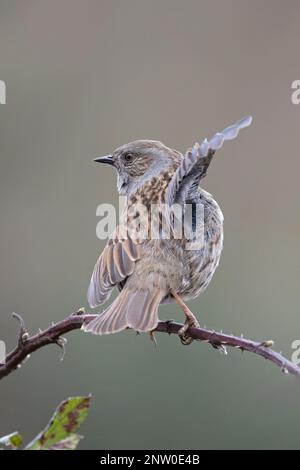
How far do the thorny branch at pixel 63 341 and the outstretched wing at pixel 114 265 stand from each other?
1101 mm

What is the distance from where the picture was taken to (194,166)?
3.71 m

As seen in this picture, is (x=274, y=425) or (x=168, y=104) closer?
(x=274, y=425)

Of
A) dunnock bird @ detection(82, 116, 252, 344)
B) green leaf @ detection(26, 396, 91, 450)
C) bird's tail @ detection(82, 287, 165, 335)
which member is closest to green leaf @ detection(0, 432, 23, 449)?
green leaf @ detection(26, 396, 91, 450)

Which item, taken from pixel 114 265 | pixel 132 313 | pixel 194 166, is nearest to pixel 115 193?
pixel 114 265

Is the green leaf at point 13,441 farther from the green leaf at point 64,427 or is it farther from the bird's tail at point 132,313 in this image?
the bird's tail at point 132,313

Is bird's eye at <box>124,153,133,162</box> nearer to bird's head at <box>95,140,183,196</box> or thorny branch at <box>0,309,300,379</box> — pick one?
bird's head at <box>95,140,183,196</box>

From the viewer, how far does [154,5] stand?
41.5 feet

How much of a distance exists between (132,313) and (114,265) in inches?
15.8

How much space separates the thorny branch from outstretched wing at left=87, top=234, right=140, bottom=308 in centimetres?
110

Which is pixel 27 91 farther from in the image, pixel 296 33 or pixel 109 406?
pixel 109 406

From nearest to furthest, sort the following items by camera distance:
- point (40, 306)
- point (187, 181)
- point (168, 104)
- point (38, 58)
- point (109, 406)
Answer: point (187, 181), point (109, 406), point (40, 306), point (168, 104), point (38, 58)

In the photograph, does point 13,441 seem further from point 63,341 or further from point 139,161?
point 139,161
